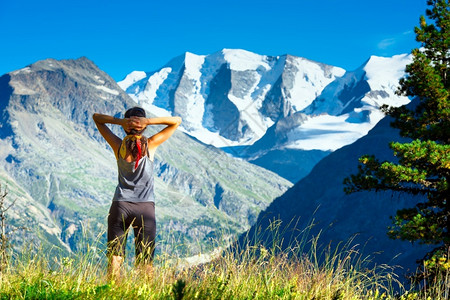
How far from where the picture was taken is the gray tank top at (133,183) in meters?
6.11

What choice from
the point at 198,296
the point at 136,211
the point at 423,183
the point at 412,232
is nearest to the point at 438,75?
the point at 423,183

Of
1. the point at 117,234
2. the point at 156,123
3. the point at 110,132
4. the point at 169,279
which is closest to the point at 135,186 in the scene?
the point at 117,234

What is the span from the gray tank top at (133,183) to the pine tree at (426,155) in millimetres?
9629

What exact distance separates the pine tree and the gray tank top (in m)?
9.63

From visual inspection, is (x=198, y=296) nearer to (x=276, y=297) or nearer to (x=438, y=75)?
(x=276, y=297)

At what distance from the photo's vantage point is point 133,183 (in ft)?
20.2

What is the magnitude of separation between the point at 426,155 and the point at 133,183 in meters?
11.3

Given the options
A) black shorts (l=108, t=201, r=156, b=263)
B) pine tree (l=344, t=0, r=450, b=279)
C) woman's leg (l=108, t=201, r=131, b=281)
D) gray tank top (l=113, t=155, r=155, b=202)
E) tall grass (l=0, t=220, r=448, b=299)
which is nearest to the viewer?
tall grass (l=0, t=220, r=448, b=299)

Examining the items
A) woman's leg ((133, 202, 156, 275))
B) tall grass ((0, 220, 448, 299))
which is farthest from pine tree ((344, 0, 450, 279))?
woman's leg ((133, 202, 156, 275))

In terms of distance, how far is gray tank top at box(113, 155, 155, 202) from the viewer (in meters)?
6.11

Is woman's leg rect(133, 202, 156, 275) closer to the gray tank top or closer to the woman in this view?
the woman

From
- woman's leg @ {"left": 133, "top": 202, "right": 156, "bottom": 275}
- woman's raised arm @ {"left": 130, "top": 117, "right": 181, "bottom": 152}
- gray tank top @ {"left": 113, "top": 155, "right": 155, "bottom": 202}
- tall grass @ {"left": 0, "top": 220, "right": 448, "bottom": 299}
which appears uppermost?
woman's raised arm @ {"left": 130, "top": 117, "right": 181, "bottom": 152}

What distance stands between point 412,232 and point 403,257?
186 m

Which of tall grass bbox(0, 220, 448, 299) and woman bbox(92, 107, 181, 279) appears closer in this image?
tall grass bbox(0, 220, 448, 299)
